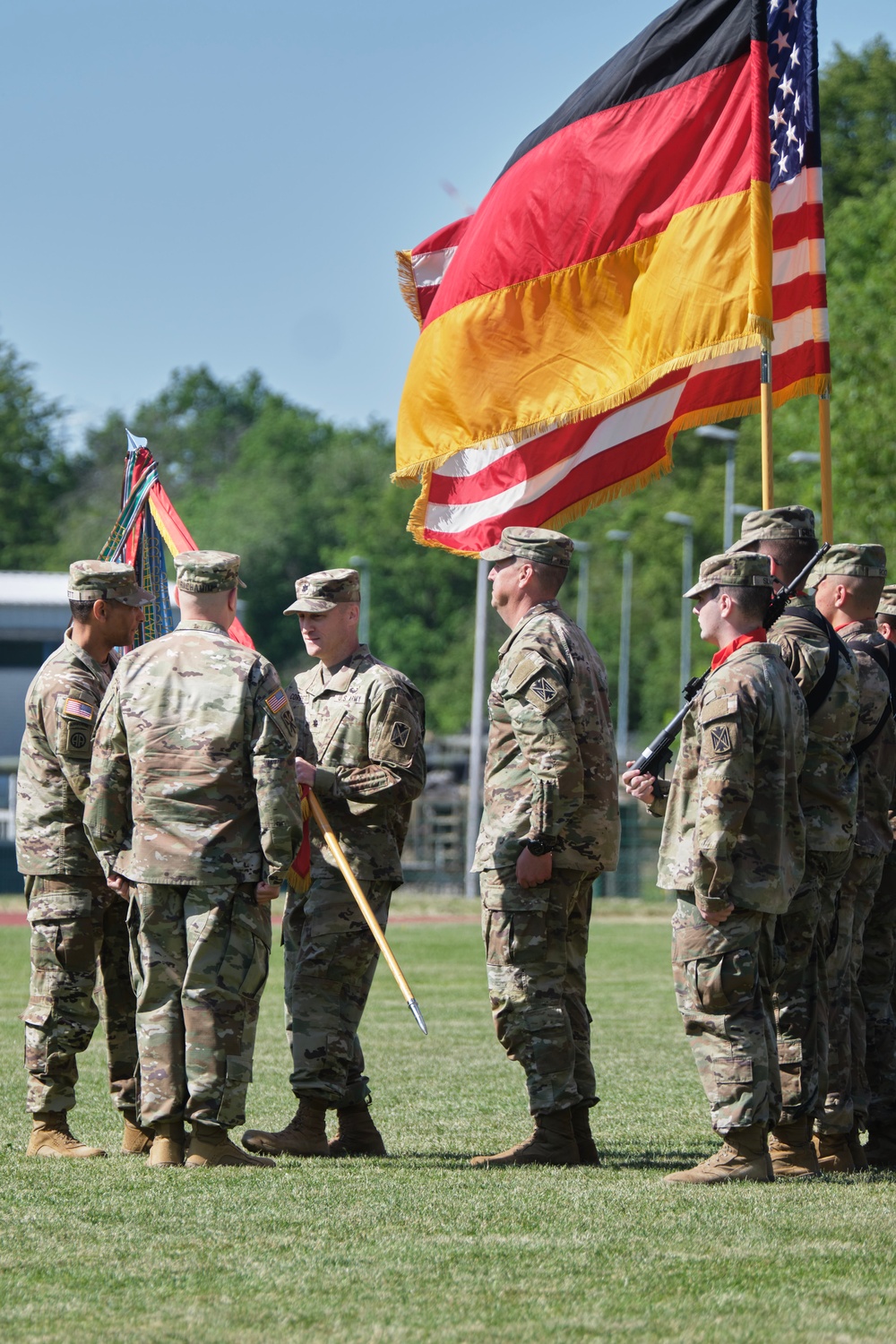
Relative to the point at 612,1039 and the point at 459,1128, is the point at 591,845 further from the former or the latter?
the point at 612,1039

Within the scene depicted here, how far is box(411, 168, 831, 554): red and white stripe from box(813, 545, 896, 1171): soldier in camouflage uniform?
1000 millimetres

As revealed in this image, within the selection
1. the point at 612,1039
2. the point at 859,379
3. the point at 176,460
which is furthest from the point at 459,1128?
the point at 176,460

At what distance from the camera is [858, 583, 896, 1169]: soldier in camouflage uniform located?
7832 mm

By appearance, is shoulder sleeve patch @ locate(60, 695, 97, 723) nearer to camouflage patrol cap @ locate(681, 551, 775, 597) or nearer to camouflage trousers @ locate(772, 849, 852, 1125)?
camouflage patrol cap @ locate(681, 551, 775, 597)

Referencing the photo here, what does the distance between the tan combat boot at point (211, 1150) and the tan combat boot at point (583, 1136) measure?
1.34 meters

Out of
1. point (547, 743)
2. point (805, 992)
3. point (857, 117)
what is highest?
point (857, 117)

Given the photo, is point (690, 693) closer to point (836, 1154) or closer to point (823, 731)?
point (823, 731)

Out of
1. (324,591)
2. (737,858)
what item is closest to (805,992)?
(737,858)

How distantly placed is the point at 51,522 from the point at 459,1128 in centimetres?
8683

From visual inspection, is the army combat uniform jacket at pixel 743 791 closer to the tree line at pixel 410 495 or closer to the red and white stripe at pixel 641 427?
the red and white stripe at pixel 641 427

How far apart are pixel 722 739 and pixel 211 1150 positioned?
258cm

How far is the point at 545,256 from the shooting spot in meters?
9.20

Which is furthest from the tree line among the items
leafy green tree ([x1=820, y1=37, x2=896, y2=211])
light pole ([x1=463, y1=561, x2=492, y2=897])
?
light pole ([x1=463, y1=561, x2=492, y2=897])

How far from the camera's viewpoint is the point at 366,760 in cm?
796
